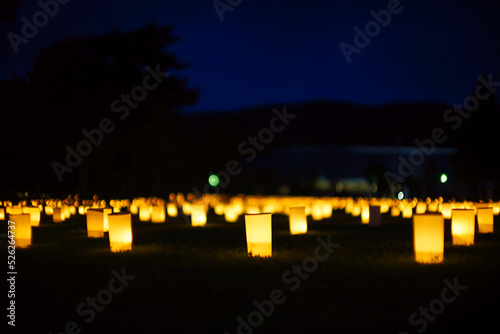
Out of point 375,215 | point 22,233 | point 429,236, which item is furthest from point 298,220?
point 429,236

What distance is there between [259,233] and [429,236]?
3618 millimetres

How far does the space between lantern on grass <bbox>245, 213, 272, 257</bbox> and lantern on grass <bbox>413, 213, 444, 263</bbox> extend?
315 cm

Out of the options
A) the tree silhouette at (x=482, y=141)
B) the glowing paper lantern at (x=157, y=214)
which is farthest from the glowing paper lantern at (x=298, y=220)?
the tree silhouette at (x=482, y=141)

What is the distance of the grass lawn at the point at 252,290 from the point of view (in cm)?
819

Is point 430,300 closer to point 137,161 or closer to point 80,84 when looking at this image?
point 80,84

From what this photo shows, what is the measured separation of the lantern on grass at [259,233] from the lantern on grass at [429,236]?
3.15 m

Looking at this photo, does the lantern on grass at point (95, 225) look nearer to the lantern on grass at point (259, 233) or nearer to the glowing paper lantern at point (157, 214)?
the lantern on grass at point (259, 233)

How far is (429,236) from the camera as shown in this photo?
12219 millimetres

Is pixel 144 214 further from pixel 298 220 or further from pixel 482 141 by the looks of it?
pixel 482 141

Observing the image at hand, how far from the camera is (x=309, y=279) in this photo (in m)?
10.9

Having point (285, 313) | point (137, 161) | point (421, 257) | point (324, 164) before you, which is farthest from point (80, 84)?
point (324, 164)

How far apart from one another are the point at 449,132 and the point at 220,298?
46.2 m

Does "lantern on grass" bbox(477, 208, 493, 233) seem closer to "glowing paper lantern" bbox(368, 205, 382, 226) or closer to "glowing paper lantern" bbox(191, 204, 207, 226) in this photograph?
"glowing paper lantern" bbox(368, 205, 382, 226)

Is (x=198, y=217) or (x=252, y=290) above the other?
(x=198, y=217)
